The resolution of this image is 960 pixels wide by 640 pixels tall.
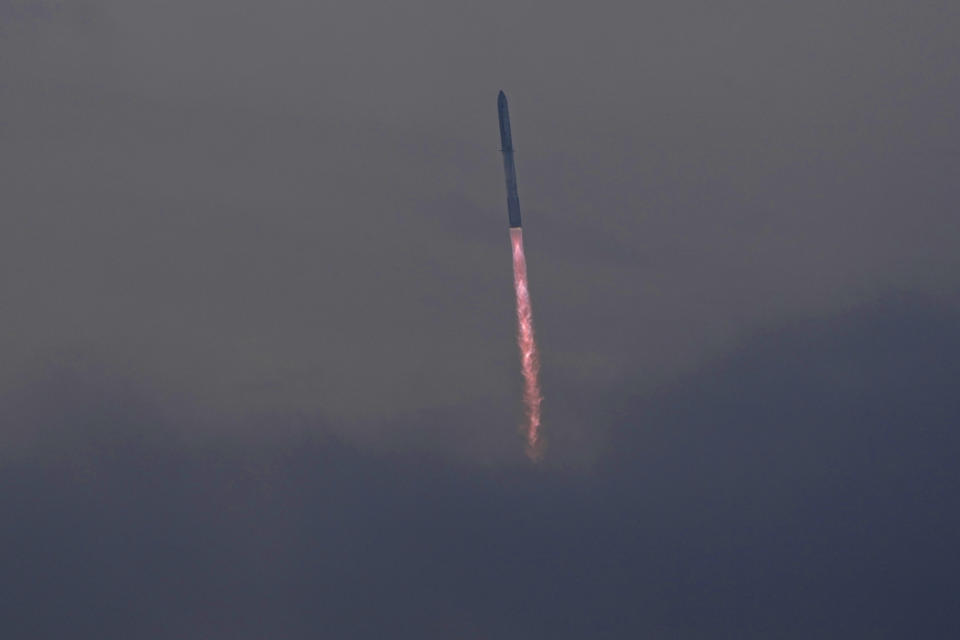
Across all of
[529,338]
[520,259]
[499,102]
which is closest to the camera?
[499,102]

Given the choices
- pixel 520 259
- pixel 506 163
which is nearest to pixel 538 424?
pixel 520 259

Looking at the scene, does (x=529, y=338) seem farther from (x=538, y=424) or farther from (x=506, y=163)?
(x=506, y=163)

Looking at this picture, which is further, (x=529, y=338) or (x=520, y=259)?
(x=529, y=338)

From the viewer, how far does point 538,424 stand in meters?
149

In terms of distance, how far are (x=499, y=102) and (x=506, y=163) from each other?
14.3ft

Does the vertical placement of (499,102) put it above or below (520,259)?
above

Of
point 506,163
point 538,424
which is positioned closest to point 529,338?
point 538,424

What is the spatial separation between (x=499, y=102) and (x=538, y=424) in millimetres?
36254

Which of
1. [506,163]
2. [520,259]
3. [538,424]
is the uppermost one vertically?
[506,163]

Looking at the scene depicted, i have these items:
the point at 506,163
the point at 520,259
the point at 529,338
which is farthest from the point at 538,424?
the point at 506,163

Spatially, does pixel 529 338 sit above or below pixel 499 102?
below

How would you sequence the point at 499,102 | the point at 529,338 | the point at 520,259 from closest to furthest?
the point at 499,102 < the point at 520,259 < the point at 529,338

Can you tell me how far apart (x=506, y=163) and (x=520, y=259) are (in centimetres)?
1240

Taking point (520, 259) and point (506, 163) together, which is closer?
point (506, 163)
